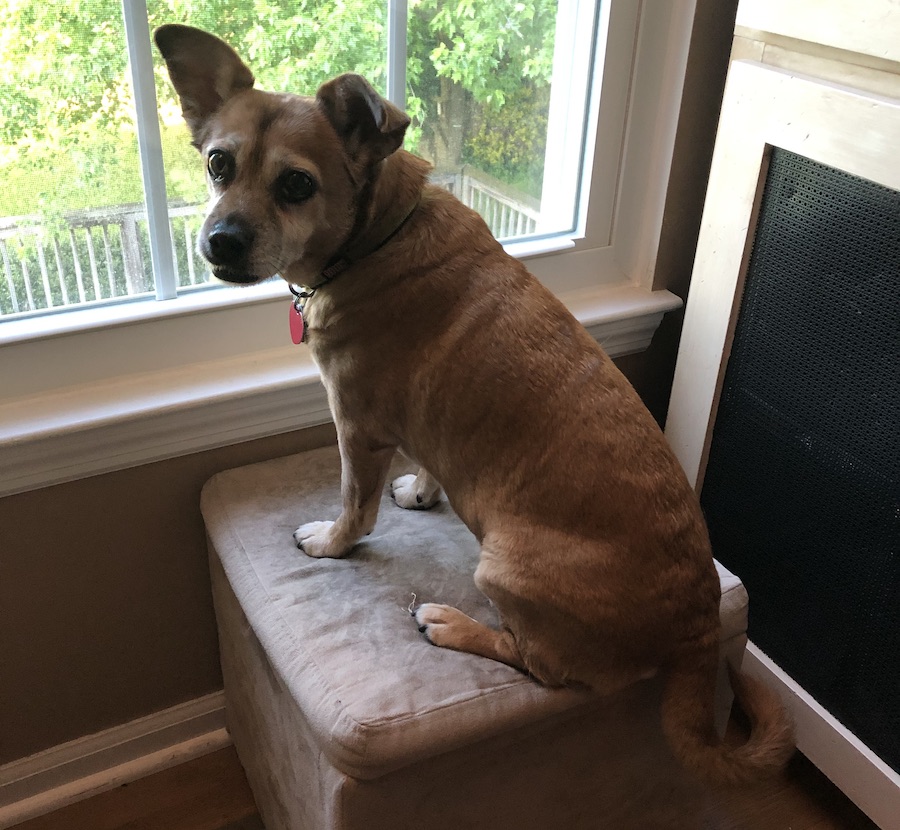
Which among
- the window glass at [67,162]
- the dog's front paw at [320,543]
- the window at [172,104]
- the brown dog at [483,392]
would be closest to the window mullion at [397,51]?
the window at [172,104]

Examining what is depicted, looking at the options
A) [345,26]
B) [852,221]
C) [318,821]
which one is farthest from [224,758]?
[852,221]

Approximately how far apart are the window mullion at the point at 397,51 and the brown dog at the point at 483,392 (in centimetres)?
28

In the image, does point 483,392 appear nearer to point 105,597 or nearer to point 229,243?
point 229,243

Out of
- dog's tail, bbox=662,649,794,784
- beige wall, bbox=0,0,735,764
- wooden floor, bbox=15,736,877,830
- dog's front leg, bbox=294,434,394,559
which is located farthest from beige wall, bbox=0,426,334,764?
dog's tail, bbox=662,649,794,784

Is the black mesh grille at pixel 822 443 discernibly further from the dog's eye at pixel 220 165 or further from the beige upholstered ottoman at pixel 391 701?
the dog's eye at pixel 220 165

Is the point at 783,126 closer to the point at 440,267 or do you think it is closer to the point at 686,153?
the point at 686,153

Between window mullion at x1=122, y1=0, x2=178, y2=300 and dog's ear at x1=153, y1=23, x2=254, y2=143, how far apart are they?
16cm

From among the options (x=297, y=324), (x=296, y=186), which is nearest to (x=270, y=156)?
(x=296, y=186)

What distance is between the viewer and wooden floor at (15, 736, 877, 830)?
1520 millimetres

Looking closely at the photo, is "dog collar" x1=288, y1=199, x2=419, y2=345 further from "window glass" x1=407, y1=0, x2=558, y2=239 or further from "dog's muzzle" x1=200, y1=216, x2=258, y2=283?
"window glass" x1=407, y1=0, x2=558, y2=239

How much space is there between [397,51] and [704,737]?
1.06 metres

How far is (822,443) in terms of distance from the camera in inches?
53.9

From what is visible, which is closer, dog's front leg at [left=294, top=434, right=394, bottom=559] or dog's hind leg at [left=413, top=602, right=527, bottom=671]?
dog's hind leg at [left=413, top=602, right=527, bottom=671]

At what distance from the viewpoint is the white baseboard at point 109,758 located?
151cm
